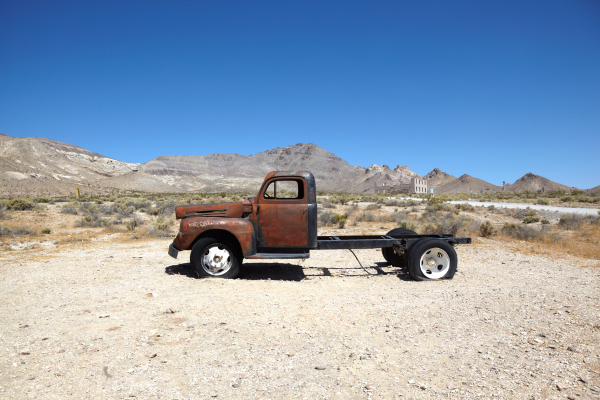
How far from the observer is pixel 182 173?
128875 millimetres

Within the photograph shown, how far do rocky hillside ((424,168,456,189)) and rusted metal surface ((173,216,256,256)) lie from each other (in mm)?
149157

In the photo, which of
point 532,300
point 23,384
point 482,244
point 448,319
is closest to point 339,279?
point 448,319

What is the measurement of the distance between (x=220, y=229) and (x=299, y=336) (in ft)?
10.7

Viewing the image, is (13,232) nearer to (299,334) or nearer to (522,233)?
(299,334)

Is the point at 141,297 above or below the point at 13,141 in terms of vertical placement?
below

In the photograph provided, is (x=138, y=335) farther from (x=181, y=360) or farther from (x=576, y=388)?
(x=576, y=388)

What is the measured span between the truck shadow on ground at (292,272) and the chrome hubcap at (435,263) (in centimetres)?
43

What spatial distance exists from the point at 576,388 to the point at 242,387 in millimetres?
2945

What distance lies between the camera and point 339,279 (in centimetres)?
740

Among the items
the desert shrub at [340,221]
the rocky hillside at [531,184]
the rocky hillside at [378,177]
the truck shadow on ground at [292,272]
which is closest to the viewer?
the truck shadow on ground at [292,272]

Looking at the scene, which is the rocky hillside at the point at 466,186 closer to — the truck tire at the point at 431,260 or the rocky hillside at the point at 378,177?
the rocky hillside at the point at 378,177

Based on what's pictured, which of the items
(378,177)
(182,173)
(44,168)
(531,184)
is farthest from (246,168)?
(531,184)

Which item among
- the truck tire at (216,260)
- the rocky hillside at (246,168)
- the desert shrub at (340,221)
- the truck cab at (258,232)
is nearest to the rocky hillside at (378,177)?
the rocky hillside at (246,168)

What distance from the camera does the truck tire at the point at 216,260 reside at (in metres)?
6.85
